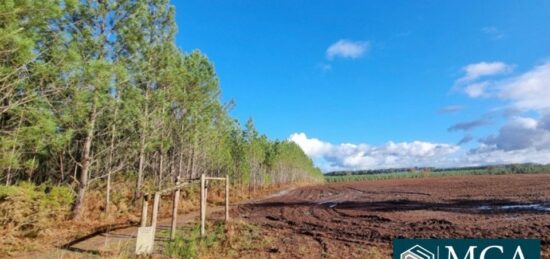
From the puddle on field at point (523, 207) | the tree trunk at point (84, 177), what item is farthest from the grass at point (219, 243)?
the puddle on field at point (523, 207)

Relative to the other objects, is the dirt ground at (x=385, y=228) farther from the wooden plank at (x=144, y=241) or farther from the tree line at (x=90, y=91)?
the tree line at (x=90, y=91)

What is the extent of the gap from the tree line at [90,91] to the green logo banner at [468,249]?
34.1 ft

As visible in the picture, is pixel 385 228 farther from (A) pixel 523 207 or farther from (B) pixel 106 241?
(B) pixel 106 241

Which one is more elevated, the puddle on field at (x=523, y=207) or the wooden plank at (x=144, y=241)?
the puddle on field at (x=523, y=207)

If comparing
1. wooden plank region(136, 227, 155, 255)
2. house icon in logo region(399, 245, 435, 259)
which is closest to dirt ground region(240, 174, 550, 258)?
house icon in logo region(399, 245, 435, 259)

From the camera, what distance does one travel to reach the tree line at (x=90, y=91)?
11016 millimetres

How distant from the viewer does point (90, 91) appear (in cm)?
1395

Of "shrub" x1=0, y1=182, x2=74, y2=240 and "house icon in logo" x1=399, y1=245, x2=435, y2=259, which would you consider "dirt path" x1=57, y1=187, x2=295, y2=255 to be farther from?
"house icon in logo" x1=399, y1=245, x2=435, y2=259

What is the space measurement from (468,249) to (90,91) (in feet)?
42.2

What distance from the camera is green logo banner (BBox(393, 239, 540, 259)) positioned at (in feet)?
28.1

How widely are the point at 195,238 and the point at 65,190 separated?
6.17 metres

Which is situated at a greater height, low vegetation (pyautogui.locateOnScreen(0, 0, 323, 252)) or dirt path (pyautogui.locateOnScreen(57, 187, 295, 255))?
low vegetation (pyautogui.locateOnScreen(0, 0, 323, 252))

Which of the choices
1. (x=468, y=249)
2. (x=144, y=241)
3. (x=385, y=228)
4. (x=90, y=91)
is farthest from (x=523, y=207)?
(x=90, y=91)

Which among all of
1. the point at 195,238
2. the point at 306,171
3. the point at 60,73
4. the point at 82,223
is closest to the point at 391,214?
the point at 195,238
